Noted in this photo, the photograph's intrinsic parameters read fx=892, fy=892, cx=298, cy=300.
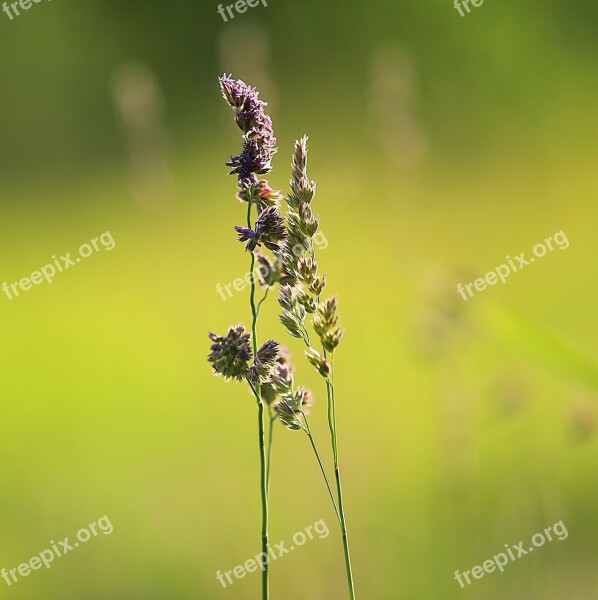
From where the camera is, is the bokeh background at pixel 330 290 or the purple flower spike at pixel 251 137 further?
the bokeh background at pixel 330 290

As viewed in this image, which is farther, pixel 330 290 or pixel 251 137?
pixel 330 290

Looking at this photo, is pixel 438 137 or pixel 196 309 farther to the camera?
pixel 438 137

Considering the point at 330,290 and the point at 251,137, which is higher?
the point at 330,290

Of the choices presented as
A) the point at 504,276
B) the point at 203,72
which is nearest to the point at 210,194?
the point at 203,72

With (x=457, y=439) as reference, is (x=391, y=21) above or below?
above

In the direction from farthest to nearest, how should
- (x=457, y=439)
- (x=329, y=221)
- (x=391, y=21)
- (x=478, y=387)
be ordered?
1. (x=391, y=21)
2. (x=329, y=221)
3. (x=478, y=387)
4. (x=457, y=439)

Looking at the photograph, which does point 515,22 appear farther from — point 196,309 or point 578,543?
point 578,543

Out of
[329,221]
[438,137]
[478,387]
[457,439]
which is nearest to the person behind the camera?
[457,439]

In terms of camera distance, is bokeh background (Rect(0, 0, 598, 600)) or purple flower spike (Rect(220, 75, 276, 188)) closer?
purple flower spike (Rect(220, 75, 276, 188))
